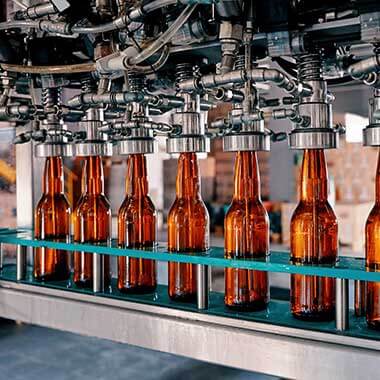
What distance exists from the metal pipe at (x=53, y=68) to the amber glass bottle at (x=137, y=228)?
15 cm

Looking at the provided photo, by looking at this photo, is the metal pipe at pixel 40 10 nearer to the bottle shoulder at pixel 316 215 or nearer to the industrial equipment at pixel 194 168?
the industrial equipment at pixel 194 168

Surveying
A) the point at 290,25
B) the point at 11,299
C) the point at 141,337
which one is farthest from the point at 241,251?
the point at 11,299

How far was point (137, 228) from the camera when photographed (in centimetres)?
82

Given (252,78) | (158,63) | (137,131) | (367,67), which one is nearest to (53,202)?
(137,131)

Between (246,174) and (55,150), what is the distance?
1.13ft

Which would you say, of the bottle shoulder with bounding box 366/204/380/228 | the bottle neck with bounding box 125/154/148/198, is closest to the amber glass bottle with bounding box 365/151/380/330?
the bottle shoulder with bounding box 366/204/380/228

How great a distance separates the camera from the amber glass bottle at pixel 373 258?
24.3 inches

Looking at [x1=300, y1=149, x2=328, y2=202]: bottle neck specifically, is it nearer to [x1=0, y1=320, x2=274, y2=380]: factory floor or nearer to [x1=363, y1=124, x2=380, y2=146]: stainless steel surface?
[x1=363, y1=124, x2=380, y2=146]: stainless steel surface

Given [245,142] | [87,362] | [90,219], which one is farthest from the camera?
[87,362]

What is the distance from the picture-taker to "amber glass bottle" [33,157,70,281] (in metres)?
0.93

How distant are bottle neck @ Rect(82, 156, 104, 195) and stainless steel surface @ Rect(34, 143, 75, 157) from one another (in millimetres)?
32

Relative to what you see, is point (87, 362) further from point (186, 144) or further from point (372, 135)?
point (372, 135)

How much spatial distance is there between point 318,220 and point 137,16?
33 cm

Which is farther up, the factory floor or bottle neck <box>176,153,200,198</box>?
Result: bottle neck <box>176,153,200,198</box>
